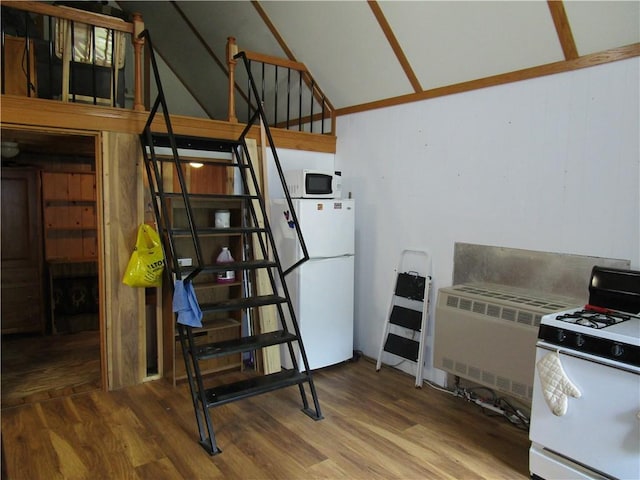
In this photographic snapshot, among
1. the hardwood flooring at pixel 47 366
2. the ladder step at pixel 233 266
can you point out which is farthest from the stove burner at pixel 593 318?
the hardwood flooring at pixel 47 366

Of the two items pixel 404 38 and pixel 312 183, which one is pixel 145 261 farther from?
pixel 404 38

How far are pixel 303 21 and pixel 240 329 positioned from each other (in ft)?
8.93

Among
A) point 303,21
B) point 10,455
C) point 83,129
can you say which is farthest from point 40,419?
point 303,21

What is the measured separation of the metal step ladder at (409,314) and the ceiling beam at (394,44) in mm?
1370

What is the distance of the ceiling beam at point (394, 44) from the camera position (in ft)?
11.1

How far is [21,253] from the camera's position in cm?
501

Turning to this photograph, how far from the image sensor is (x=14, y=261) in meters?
4.98

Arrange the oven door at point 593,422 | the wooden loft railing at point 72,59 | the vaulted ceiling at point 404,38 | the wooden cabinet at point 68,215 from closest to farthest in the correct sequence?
the oven door at point 593,422 < the vaulted ceiling at point 404,38 < the wooden loft railing at point 72,59 < the wooden cabinet at point 68,215

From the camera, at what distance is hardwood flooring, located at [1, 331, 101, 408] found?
352 centimetres

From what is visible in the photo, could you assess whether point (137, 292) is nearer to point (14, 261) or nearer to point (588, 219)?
point (14, 261)

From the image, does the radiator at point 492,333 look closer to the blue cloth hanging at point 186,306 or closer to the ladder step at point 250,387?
the ladder step at point 250,387

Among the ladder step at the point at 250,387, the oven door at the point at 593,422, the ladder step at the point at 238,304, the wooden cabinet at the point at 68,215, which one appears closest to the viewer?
the oven door at the point at 593,422

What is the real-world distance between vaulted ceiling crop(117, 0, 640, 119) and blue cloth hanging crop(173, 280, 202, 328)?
2342 millimetres

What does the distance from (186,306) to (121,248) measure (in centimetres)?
104
